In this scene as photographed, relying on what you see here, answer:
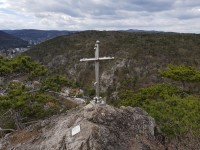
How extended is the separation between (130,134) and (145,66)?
7694 centimetres

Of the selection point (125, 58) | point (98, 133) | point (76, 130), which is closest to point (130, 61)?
point (125, 58)

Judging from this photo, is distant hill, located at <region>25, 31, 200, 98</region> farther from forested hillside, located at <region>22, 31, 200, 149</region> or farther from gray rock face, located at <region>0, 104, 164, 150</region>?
gray rock face, located at <region>0, 104, 164, 150</region>

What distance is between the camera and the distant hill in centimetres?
8119

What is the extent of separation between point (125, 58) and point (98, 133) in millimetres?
83970

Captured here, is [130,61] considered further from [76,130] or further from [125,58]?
[76,130]

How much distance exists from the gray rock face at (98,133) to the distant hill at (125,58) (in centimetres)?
5756

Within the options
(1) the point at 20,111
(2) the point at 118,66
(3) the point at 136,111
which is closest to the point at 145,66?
(2) the point at 118,66

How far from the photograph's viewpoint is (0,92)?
2195 centimetres

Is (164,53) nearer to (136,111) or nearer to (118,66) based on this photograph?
(118,66)

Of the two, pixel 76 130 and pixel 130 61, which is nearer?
pixel 76 130

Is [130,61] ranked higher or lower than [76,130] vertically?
lower

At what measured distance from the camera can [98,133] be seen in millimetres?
8688

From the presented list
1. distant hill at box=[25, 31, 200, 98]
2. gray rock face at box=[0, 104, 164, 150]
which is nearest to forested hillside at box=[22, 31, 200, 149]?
distant hill at box=[25, 31, 200, 98]

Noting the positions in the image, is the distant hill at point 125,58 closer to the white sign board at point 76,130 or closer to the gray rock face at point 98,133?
the gray rock face at point 98,133
